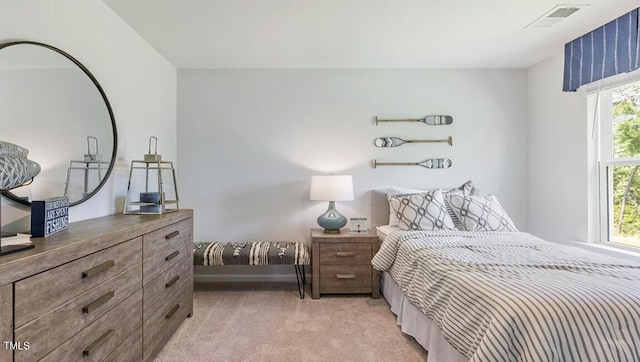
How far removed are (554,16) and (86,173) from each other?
11.3ft

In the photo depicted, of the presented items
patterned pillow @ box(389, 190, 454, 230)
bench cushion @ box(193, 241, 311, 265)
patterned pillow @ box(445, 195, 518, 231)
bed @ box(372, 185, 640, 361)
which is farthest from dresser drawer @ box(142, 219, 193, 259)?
patterned pillow @ box(445, 195, 518, 231)

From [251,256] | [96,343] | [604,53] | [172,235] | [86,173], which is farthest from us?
[251,256]

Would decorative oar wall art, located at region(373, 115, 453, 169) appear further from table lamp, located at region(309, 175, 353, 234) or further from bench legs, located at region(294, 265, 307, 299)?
bench legs, located at region(294, 265, 307, 299)

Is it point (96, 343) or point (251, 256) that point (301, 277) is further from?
point (96, 343)

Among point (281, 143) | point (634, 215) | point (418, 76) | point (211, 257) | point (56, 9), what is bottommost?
point (211, 257)

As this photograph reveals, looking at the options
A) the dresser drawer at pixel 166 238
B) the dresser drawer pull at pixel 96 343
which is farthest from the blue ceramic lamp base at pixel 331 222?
the dresser drawer pull at pixel 96 343

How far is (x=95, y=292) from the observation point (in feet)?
4.43

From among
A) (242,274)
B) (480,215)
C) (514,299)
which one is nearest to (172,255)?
(242,274)

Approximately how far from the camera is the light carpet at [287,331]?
78.0 inches

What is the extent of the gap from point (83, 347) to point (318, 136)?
8.53 feet

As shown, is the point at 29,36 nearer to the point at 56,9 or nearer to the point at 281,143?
the point at 56,9

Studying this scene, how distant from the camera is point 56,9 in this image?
1730 mm

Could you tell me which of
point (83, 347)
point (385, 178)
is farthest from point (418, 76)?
point (83, 347)

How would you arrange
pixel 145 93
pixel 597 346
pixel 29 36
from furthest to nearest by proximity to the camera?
pixel 145 93 < pixel 29 36 < pixel 597 346
